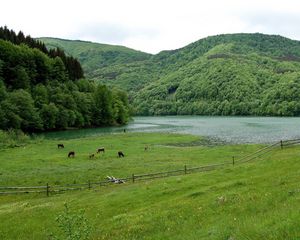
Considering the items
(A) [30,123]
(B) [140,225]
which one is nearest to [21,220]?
(B) [140,225]

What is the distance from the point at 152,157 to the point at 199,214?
1794 inches

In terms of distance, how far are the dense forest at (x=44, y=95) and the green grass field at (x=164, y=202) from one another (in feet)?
219

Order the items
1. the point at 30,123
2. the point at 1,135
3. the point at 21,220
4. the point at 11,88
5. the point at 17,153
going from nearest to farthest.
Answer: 1. the point at 21,220
2. the point at 17,153
3. the point at 1,135
4. the point at 30,123
5. the point at 11,88

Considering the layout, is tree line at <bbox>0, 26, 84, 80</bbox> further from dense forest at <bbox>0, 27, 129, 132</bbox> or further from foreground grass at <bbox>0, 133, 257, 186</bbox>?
foreground grass at <bbox>0, 133, 257, 186</bbox>

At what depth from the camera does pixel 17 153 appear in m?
72.5

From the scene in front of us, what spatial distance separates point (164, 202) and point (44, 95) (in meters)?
125

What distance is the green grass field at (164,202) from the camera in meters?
17.1

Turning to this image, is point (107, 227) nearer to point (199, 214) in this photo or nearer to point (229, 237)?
point (199, 214)

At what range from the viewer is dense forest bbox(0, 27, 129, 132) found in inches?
4936

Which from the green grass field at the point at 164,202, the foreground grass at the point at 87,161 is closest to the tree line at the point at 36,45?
the foreground grass at the point at 87,161

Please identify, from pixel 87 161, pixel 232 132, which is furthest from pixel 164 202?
pixel 232 132

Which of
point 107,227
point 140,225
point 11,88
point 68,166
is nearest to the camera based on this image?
point 140,225

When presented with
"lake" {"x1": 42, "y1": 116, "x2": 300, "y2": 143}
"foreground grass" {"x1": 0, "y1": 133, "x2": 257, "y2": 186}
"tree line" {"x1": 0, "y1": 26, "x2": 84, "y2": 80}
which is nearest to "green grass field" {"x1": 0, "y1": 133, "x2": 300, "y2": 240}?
"foreground grass" {"x1": 0, "y1": 133, "x2": 257, "y2": 186}

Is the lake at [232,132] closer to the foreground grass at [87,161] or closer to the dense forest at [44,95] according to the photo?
the dense forest at [44,95]
